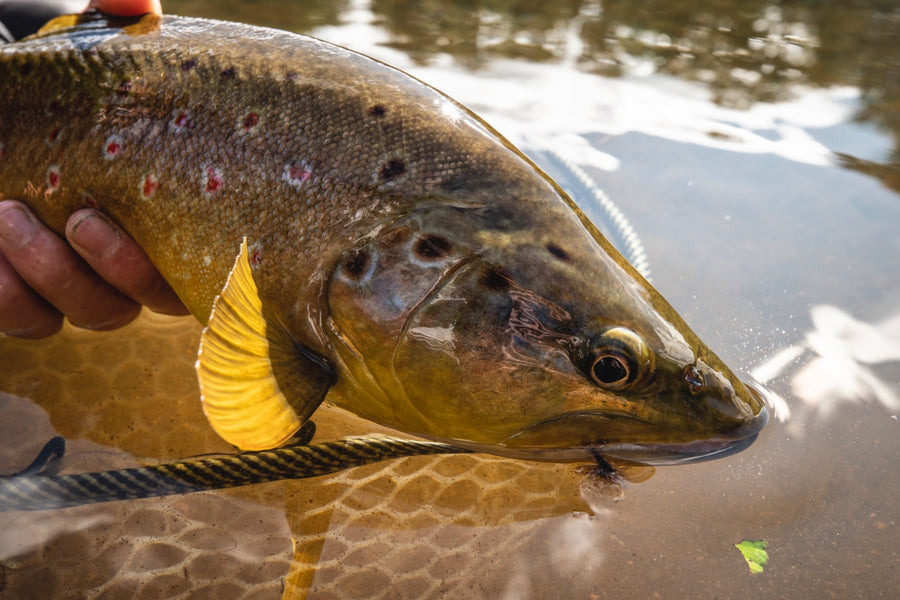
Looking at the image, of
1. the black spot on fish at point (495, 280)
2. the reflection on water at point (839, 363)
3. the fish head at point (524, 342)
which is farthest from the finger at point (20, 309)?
the reflection on water at point (839, 363)

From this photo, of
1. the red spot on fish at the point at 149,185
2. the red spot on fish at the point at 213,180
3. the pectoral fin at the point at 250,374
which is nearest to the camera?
the pectoral fin at the point at 250,374

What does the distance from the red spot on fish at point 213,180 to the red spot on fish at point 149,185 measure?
25 centimetres

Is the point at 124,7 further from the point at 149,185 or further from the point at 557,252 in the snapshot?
the point at 557,252

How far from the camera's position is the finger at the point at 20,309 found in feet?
9.40

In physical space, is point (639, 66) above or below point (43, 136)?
below

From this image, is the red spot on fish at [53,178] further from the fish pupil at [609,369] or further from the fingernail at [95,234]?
the fish pupil at [609,369]

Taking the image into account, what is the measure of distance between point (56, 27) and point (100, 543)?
2254mm

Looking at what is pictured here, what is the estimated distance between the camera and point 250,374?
6.68 feet

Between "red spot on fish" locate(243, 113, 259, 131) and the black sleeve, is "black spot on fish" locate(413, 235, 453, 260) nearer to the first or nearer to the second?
"red spot on fish" locate(243, 113, 259, 131)

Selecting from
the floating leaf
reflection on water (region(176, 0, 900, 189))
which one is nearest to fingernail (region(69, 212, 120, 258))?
the floating leaf

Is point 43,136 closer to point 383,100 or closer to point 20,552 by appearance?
point 383,100

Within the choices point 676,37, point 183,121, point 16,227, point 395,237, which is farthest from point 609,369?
point 676,37

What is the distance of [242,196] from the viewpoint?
2.30 meters

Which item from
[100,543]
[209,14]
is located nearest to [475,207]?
[100,543]
